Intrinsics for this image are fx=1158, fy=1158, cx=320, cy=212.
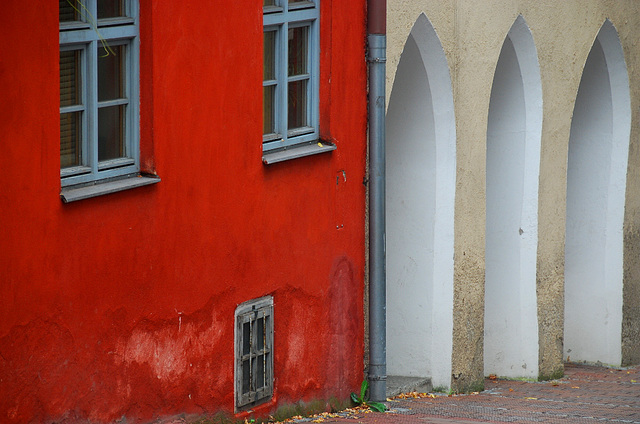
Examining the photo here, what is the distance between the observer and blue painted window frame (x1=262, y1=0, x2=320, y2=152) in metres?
8.48

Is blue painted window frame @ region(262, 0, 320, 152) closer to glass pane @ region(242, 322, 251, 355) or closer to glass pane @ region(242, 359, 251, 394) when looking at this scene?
glass pane @ region(242, 322, 251, 355)

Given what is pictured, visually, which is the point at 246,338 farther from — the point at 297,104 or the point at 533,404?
the point at 533,404

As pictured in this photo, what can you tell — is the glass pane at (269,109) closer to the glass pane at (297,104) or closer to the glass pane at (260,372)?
the glass pane at (297,104)

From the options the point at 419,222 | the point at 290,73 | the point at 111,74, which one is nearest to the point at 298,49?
the point at 290,73

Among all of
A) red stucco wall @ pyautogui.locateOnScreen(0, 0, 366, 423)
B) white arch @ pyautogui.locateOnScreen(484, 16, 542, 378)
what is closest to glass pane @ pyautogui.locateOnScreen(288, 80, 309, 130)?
red stucco wall @ pyautogui.locateOnScreen(0, 0, 366, 423)

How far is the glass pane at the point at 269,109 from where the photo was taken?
335 inches

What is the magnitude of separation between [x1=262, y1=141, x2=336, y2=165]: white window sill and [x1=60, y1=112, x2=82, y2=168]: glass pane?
1853mm

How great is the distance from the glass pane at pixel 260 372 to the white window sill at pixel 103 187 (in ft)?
6.27

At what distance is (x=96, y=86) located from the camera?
663 cm

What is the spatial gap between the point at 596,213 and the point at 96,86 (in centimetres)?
892

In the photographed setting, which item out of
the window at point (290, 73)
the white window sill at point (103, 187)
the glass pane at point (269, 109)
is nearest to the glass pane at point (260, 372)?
the window at point (290, 73)

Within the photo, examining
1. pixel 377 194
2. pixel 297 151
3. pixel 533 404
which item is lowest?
pixel 533 404

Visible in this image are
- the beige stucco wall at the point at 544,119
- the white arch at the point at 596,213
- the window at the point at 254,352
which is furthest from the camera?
the white arch at the point at 596,213

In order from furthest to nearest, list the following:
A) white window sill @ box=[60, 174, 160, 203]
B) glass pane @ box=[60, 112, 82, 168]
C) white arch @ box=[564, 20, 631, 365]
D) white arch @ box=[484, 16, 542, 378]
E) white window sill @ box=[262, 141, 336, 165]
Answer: white arch @ box=[564, 20, 631, 365]
white arch @ box=[484, 16, 542, 378]
white window sill @ box=[262, 141, 336, 165]
glass pane @ box=[60, 112, 82, 168]
white window sill @ box=[60, 174, 160, 203]
